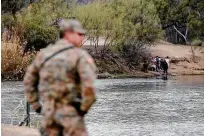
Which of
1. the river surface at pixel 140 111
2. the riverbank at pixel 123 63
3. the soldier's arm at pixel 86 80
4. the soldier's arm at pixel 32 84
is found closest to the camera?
the soldier's arm at pixel 86 80

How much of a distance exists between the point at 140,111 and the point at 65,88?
584 inches

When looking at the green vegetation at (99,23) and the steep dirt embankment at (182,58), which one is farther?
the steep dirt embankment at (182,58)

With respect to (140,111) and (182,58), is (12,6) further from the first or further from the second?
(140,111)

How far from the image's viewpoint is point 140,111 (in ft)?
71.8

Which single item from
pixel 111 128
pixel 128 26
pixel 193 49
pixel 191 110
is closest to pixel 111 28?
pixel 128 26

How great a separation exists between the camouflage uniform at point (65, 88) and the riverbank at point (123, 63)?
88.6ft

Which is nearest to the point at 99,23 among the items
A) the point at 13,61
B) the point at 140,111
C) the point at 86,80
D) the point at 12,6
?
the point at 12,6

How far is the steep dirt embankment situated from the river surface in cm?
2083

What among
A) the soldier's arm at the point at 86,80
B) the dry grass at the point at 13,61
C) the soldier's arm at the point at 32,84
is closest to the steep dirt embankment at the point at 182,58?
the dry grass at the point at 13,61

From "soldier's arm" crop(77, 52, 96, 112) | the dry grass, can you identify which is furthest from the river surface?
"soldier's arm" crop(77, 52, 96, 112)

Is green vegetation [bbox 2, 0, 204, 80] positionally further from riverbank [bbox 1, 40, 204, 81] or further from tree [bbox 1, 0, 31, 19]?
riverbank [bbox 1, 40, 204, 81]

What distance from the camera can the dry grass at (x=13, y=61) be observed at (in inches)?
1460

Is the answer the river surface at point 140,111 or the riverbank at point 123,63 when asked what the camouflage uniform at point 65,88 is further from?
the riverbank at point 123,63

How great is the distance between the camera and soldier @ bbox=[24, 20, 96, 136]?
23.3ft
